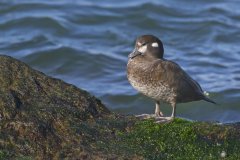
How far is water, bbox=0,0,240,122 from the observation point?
1303cm

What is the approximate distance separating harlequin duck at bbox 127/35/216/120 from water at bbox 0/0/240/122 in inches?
149

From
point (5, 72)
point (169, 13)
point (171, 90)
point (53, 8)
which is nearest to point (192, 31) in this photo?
point (169, 13)

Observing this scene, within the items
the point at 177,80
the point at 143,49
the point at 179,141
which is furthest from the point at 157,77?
the point at 179,141

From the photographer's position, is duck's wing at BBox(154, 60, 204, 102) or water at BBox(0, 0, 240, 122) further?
water at BBox(0, 0, 240, 122)

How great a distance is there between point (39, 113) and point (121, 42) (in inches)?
396

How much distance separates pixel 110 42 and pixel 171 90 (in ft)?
28.5

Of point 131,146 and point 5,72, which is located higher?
point 5,72

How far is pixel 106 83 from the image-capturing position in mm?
13883

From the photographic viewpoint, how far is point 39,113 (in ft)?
21.4

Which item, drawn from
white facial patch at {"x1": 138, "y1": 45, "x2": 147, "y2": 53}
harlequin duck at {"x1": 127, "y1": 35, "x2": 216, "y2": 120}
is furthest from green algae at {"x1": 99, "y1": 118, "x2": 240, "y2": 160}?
white facial patch at {"x1": 138, "y1": 45, "x2": 147, "y2": 53}

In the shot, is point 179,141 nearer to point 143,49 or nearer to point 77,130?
point 77,130

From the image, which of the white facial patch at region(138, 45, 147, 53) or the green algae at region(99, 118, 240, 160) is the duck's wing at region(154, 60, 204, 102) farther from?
the green algae at region(99, 118, 240, 160)

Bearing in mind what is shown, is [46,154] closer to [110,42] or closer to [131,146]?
[131,146]

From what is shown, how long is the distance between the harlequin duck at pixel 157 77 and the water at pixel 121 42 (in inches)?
149
